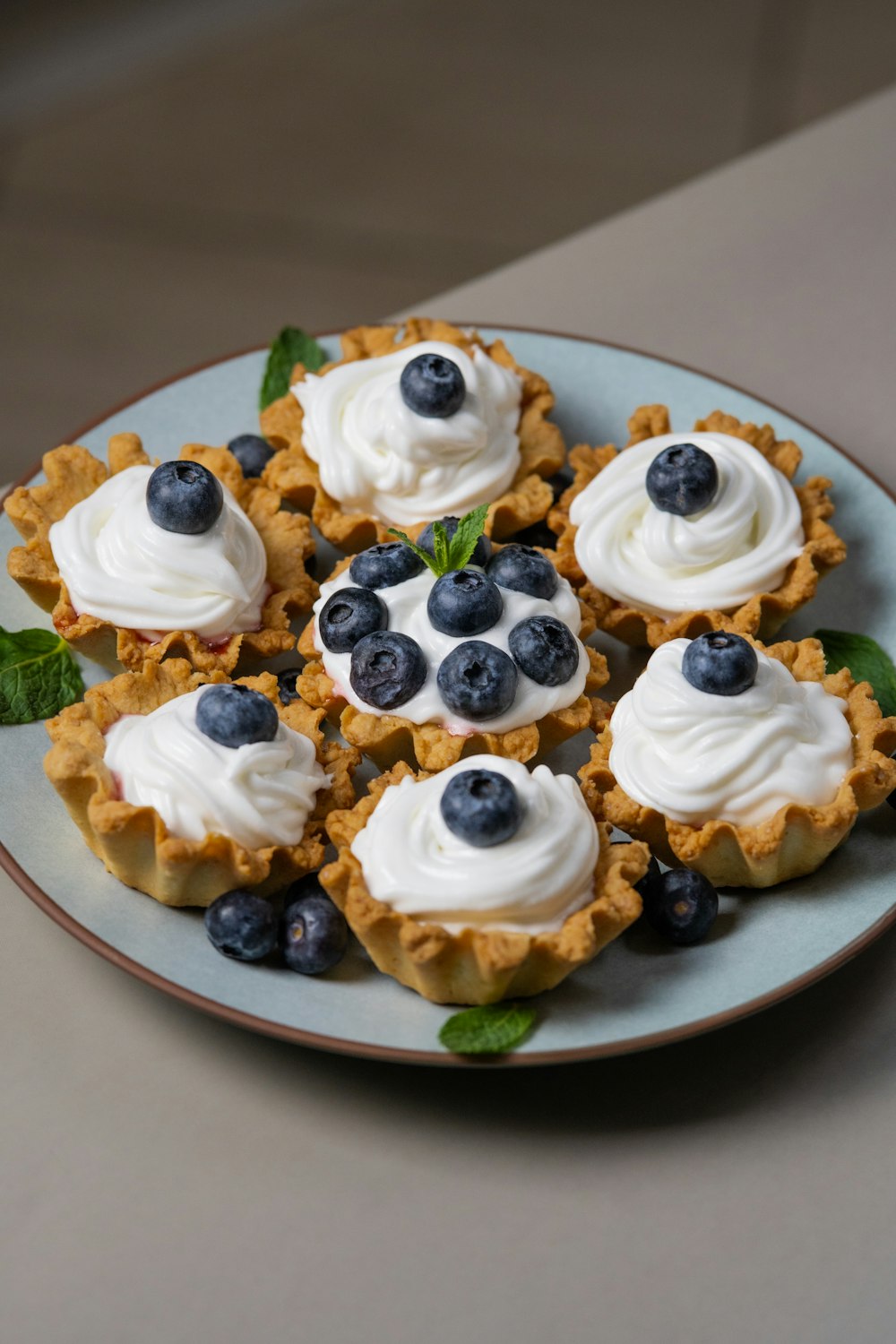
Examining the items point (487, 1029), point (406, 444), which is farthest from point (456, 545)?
point (487, 1029)

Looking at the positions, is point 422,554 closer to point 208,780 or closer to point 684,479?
point 684,479

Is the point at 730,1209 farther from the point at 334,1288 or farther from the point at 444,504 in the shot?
the point at 444,504

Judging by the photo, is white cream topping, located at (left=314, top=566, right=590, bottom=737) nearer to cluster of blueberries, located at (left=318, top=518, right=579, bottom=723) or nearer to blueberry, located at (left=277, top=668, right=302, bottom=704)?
cluster of blueberries, located at (left=318, top=518, right=579, bottom=723)

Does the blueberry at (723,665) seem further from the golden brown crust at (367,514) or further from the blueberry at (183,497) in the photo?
the blueberry at (183,497)

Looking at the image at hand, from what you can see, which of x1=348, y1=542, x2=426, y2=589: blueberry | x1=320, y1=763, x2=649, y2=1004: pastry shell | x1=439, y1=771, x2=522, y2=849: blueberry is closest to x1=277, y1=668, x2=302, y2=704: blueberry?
x1=348, y1=542, x2=426, y2=589: blueberry

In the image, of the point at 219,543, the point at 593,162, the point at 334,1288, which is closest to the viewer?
the point at 334,1288

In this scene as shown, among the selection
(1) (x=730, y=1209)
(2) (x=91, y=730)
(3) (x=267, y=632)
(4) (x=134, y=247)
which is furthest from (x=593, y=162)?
(1) (x=730, y=1209)

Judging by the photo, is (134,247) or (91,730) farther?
(134,247)
